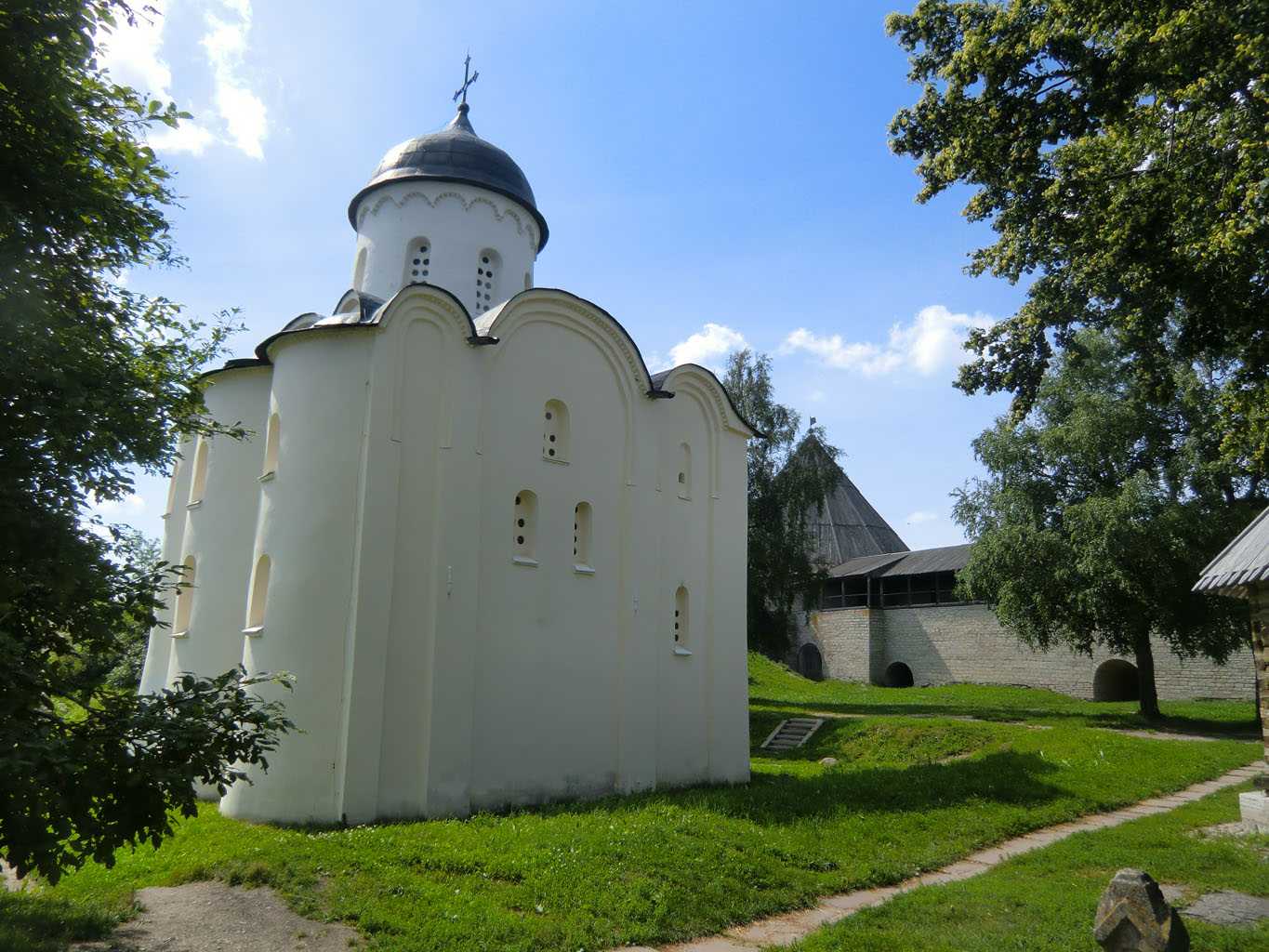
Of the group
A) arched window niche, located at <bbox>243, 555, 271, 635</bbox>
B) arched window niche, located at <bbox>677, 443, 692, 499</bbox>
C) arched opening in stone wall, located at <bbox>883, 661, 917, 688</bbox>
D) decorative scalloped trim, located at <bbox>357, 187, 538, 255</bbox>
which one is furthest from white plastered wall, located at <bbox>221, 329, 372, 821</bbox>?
arched opening in stone wall, located at <bbox>883, 661, 917, 688</bbox>

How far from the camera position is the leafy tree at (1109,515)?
18891 millimetres

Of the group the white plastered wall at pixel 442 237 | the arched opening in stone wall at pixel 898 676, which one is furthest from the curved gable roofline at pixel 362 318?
the arched opening in stone wall at pixel 898 676

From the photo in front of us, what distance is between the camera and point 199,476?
14797mm

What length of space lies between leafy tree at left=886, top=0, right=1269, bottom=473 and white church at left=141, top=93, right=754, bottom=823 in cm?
603

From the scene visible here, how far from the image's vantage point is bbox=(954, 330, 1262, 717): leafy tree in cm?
1889

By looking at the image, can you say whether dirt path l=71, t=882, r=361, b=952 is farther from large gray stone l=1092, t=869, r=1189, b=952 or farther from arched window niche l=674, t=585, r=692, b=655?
arched window niche l=674, t=585, r=692, b=655

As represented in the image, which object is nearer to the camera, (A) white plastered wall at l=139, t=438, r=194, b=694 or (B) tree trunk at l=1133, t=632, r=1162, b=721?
(A) white plastered wall at l=139, t=438, r=194, b=694

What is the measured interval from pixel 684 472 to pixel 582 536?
8.63ft

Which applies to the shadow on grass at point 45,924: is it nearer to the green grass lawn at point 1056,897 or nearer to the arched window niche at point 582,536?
the green grass lawn at point 1056,897

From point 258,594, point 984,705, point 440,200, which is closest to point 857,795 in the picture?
point 258,594

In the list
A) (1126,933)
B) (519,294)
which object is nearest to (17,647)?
(1126,933)

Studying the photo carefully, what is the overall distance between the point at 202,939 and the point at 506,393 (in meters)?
7.82

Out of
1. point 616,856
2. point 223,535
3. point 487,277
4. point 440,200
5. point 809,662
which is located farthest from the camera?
point 809,662

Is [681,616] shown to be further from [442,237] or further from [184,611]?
[184,611]
